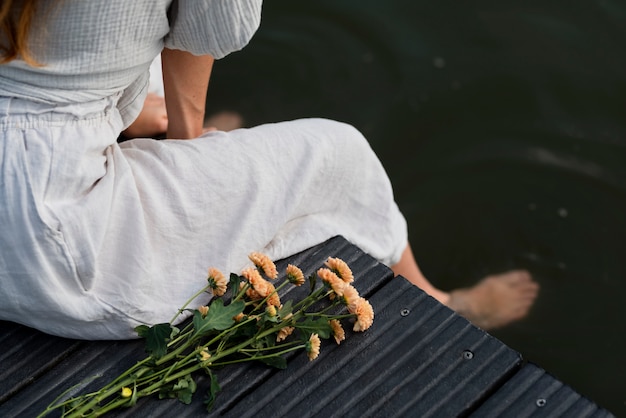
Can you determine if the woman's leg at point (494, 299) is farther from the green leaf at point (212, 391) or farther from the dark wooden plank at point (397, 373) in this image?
the green leaf at point (212, 391)

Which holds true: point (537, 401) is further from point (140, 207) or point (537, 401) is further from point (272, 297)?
point (140, 207)

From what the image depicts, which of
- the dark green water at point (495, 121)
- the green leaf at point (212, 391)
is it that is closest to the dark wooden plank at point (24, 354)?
the green leaf at point (212, 391)

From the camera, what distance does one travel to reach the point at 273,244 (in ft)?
6.31

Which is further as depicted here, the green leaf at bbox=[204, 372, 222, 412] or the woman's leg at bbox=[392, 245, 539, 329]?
the woman's leg at bbox=[392, 245, 539, 329]

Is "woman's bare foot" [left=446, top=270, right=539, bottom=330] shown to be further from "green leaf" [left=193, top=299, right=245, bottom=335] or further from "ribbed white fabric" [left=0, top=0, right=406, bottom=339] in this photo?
"green leaf" [left=193, top=299, right=245, bottom=335]

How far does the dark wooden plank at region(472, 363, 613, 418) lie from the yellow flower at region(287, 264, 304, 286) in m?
0.42

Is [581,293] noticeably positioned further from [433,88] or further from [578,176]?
[433,88]

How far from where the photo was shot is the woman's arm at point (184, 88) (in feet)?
→ 6.59

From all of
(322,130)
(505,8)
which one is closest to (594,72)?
(505,8)

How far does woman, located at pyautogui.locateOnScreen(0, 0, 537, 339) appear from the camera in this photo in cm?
154

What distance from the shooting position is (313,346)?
5.42 ft

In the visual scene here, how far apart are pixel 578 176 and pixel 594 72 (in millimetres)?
494

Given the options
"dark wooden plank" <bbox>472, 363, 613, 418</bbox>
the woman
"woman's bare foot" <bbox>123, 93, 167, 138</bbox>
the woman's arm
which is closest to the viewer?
the woman

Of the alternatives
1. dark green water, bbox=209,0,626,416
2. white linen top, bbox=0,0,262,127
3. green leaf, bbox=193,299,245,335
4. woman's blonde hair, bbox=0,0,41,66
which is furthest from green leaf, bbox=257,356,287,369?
dark green water, bbox=209,0,626,416
